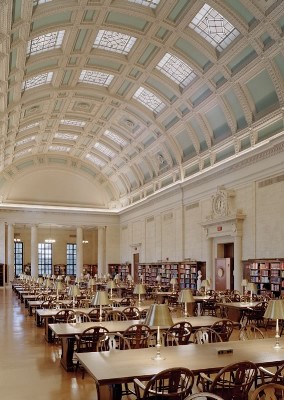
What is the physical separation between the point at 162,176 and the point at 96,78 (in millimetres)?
7829

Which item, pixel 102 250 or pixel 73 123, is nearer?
pixel 73 123

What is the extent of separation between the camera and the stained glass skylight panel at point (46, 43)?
1576 centimetres

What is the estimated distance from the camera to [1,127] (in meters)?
20.4

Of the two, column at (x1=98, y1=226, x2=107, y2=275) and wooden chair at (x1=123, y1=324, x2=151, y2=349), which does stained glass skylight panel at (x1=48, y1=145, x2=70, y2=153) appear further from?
wooden chair at (x1=123, y1=324, x2=151, y2=349)

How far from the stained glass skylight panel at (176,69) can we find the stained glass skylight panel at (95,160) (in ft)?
46.9

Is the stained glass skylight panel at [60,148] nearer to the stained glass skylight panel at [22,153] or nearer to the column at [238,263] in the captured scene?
the stained glass skylight panel at [22,153]

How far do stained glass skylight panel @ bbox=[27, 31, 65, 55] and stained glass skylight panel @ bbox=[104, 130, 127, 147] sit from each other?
37.0 feet

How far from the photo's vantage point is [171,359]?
550cm

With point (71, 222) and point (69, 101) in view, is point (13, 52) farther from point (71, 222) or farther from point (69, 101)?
point (71, 222)

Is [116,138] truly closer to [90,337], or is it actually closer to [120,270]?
[120,270]

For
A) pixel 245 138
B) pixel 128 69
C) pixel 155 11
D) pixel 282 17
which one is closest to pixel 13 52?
pixel 155 11

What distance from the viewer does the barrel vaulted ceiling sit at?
14.4 m

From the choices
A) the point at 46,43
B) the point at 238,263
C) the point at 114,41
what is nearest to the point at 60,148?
the point at 114,41

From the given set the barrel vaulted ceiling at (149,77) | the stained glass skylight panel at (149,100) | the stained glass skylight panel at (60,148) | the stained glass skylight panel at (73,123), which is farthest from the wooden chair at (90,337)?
the stained glass skylight panel at (60,148)
